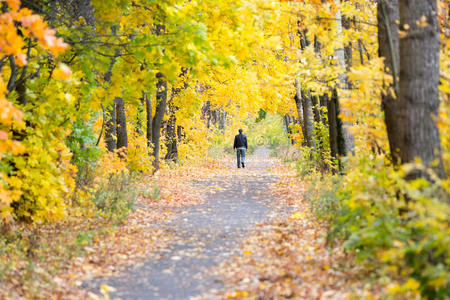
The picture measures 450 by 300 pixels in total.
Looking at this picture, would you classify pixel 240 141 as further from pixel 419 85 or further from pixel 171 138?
pixel 419 85

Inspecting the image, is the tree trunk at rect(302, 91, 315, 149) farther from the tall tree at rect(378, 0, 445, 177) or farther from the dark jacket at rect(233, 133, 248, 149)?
the tall tree at rect(378, 0, 445, 177)

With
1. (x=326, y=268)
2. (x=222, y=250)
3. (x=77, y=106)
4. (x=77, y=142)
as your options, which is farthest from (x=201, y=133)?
(x=326, y=268)

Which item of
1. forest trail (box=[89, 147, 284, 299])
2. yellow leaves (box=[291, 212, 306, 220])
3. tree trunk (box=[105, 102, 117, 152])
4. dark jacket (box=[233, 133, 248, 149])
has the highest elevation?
tree trunk (box=[105, 102, 117, 152])

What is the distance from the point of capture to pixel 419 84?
5551 millimetres

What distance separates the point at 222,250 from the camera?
24.9 ft

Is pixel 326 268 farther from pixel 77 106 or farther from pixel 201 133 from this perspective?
pixel 201 133

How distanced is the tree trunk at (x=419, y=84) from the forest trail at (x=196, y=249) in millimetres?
2969

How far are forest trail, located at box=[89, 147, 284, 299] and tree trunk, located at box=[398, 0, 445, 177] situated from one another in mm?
2969

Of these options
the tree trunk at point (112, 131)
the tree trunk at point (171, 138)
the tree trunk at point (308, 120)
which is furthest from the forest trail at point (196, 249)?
the tree trunk at point (171, 138)

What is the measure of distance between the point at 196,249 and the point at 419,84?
4.29 meters

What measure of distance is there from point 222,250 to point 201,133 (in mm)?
20187

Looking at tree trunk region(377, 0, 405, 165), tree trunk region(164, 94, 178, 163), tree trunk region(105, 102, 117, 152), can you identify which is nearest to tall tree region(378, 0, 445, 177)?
tree trunk region(377, 0, 405, 165)

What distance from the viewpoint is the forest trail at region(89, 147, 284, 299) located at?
5.88 meters

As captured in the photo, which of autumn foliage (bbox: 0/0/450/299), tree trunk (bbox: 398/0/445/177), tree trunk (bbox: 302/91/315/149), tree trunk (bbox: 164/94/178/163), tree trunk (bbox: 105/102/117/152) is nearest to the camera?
autumn foliage (bbox: 0/0/450/299)
